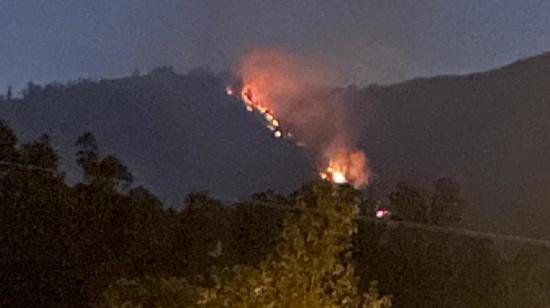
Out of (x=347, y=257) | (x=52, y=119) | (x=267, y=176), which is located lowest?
(x=347, y=257)

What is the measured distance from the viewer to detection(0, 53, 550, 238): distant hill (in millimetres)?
41562

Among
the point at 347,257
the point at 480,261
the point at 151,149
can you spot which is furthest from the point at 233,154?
the point at 347,257

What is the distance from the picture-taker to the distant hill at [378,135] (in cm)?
4156

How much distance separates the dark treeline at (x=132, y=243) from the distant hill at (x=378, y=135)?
10.3 metres

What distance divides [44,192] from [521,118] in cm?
3107

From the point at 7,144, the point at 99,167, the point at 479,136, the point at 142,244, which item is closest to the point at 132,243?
the point at 142,244

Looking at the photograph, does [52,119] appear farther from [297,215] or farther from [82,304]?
[297,215]

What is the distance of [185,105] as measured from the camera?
6638cm

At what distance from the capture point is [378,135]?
5003 centimetres

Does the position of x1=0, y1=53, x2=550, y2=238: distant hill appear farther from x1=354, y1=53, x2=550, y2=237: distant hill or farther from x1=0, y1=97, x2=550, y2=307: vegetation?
x1=0, y1=97, x2=550, y2=307: vegetation

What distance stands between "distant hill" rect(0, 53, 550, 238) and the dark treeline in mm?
10322

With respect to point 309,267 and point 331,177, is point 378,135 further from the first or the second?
point 309,267

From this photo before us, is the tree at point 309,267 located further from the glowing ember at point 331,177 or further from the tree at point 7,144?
the tree at point 7,144

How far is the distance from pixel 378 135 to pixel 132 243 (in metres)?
31.2
